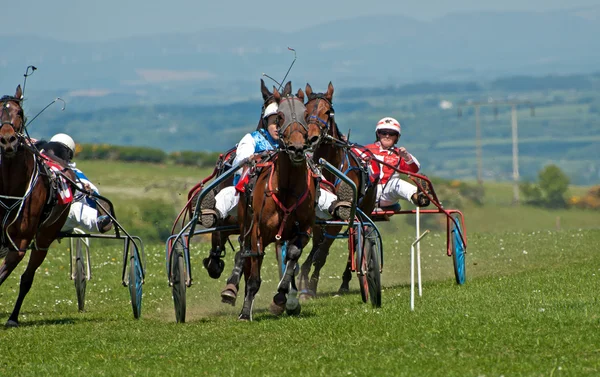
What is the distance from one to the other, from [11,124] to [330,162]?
3.66 meters

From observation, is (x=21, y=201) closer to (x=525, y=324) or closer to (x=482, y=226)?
(x=525, y=324)

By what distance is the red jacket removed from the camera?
50.3 ft

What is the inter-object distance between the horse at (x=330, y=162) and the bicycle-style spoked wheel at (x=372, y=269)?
0.81 metres

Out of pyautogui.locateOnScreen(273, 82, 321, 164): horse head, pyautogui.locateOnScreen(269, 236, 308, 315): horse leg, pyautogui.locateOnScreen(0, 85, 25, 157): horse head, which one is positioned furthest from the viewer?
pyautogui.locateOnScreen(269, 236, 308, 315): horse leg

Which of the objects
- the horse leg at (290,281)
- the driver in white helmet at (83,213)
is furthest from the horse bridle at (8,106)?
the horse leg at (290,281)

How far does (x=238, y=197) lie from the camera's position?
12828 millimetres

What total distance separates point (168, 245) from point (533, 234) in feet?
44.4

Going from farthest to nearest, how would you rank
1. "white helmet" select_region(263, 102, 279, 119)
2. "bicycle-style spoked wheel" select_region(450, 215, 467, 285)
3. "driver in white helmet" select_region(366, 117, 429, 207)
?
"driver in white helmet" select_region(366, 117, 429, 207), "bicycle-style spoked wheel" select_region(450, 215, 467, 285), "white helmet" select_region(263, 102, 279, 119)

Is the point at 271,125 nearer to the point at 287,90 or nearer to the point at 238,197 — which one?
the point at 287,90

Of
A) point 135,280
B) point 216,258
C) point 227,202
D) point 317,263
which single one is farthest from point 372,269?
point 317,263

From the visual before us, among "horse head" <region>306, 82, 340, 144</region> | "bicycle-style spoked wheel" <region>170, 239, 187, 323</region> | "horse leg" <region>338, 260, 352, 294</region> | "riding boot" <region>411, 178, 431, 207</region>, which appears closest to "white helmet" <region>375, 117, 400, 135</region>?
"riding boot" <region>411, 178, 431, 207</region>

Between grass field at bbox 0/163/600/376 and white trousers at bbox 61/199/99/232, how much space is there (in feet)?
3.40

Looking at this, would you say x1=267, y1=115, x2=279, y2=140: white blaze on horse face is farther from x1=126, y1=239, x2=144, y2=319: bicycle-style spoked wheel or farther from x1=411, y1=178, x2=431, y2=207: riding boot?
x1=411, y1=178, x2=431, y2=207: riding boot

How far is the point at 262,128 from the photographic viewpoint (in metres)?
13.0
